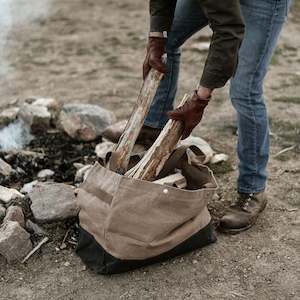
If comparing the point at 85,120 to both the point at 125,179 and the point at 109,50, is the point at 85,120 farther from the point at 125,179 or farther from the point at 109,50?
the point at 109,50

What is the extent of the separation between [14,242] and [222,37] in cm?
144

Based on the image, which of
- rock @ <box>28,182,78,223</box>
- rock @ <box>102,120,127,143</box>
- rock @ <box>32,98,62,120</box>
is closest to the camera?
rock @ <box>28,182,78,223</box>

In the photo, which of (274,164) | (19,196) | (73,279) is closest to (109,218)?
(73,279)

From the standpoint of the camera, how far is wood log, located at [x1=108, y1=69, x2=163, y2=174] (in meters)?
2.91

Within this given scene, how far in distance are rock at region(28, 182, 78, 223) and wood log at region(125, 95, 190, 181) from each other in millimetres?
496

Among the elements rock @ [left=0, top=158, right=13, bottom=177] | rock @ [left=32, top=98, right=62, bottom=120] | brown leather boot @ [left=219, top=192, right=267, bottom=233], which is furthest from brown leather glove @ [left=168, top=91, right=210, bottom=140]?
rock @ [left=32, top=98, right=62, bottom=120]

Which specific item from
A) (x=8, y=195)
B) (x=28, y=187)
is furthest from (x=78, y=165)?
(x=8, y=195)

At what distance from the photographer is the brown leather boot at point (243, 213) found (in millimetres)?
3064

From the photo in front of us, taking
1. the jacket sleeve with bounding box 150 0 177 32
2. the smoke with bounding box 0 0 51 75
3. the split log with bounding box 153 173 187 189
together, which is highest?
the jacket sleeve with bounding box 150 0 177 32

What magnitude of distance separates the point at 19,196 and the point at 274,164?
172 centimetres

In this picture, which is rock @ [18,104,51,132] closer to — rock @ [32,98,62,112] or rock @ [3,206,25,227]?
rock @ [32,98,62,112]

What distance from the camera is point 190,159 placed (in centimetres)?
303

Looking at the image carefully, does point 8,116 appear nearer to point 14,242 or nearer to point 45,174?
point 45,174

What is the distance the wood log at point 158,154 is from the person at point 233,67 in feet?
0.21
